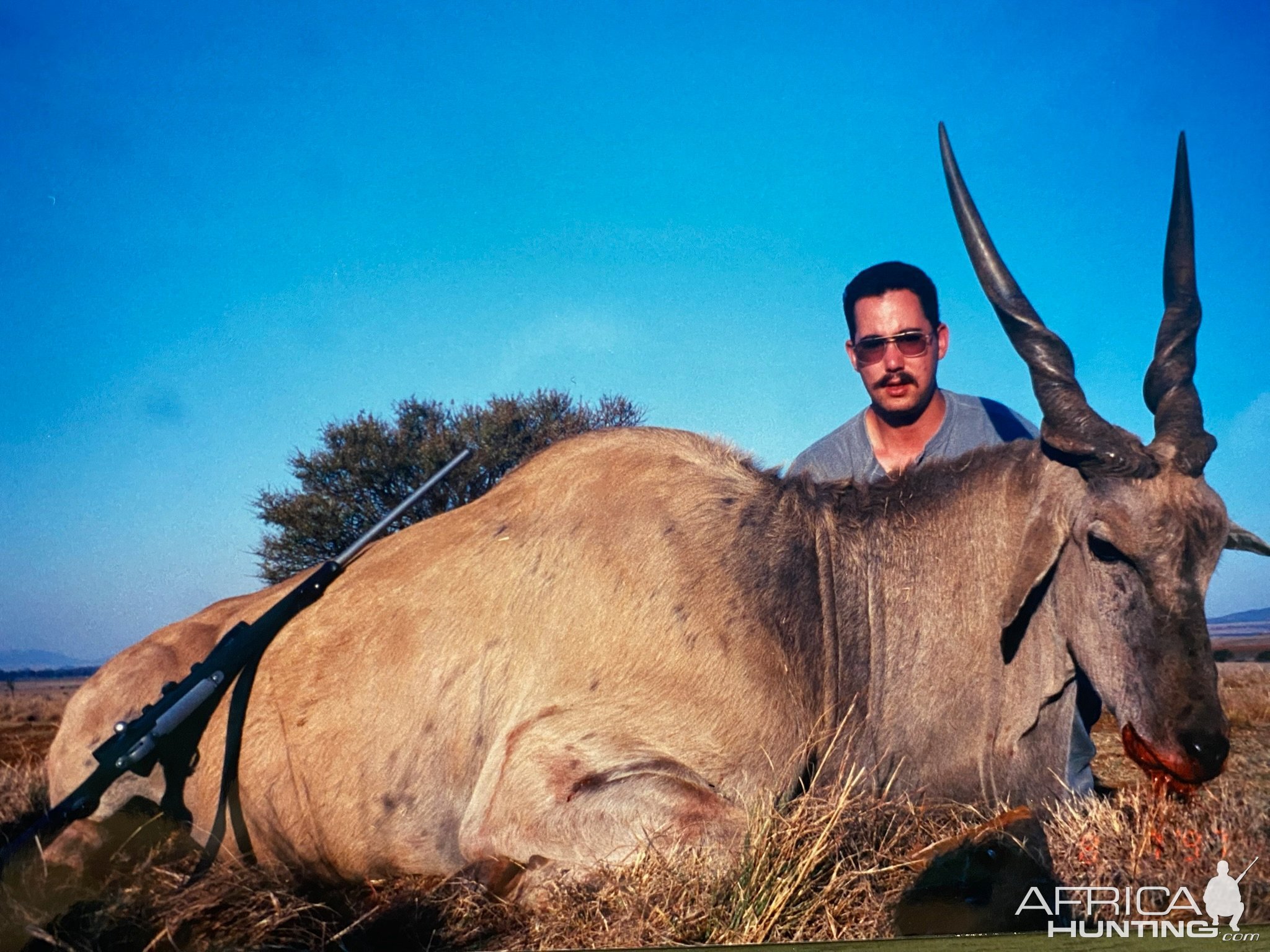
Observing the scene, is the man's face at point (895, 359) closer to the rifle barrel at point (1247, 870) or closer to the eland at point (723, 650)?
the eland at point (723, 650)

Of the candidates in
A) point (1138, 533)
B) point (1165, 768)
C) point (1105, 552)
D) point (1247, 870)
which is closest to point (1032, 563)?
point (1105, 552)

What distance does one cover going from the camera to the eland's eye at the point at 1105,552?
320 cm

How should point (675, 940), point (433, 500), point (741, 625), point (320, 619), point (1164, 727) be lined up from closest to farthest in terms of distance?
point (675, 940), point (1164, 727), point (741, 625), point (320, 619), point (433, 500)

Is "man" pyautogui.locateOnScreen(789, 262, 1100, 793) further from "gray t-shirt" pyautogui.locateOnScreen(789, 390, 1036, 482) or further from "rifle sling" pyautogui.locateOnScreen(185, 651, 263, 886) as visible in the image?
"rifle sling" pyautogui.locateOnScreen(185, 651, 263, 886)

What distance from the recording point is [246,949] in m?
2.50

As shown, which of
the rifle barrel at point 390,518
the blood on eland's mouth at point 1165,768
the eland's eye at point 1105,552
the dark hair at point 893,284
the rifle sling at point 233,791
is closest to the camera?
the blood on eland's mouth at point 1165,768

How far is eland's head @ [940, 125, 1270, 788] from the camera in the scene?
3031 mm

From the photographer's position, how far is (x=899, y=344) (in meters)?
5.46

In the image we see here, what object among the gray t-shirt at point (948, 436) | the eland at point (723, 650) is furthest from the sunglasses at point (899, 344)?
the eland at point (723, 650)

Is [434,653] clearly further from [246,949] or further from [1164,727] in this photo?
[1164,727]

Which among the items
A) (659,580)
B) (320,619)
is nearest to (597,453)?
(659,580)

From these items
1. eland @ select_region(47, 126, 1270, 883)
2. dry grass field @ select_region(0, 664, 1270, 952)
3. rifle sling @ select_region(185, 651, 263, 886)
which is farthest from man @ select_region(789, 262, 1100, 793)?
rifle sling @ select_region(185, 651, 263, 886)

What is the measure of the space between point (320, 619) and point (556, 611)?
3.58 ft

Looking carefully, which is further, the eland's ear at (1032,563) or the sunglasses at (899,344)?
the sunglasses at (899,344)
